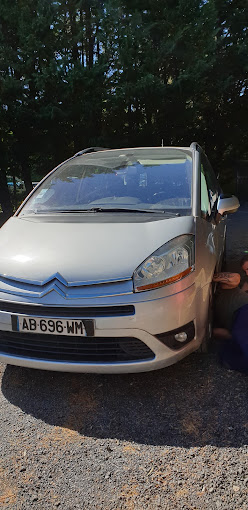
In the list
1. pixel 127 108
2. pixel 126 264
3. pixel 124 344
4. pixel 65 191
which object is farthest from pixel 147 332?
pixel 127 108

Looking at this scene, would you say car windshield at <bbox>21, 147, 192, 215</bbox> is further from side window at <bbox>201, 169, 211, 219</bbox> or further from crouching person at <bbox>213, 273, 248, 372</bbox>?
crouching person at <bbox>213, 273, 248, 372</bbox>

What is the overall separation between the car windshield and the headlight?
0.45 m

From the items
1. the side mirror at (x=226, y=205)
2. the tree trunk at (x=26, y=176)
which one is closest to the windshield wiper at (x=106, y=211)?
the side mirror at (x=226, y=205)

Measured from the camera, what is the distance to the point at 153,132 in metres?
12.3

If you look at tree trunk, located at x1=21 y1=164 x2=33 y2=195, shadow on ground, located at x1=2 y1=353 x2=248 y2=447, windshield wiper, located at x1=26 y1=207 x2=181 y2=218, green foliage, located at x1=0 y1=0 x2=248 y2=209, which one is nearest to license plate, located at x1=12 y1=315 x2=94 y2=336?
shadow on ground, located at x1=2 y1=353 x2=248 y2=447

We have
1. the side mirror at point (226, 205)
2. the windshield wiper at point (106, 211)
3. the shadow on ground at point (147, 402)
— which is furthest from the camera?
the side mirror at point (226, 205)

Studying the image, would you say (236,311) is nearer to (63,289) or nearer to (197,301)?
(197,301)

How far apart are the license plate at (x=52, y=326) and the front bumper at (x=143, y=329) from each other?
45mm

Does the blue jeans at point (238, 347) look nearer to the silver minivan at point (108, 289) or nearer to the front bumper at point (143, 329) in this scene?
the silver minivan at point (108, 289)

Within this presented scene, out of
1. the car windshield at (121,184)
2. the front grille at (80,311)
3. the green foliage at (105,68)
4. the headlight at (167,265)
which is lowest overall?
the front grille at (80,311)

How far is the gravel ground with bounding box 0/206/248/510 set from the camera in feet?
5.83

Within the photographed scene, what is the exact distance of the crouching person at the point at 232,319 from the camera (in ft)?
8.98

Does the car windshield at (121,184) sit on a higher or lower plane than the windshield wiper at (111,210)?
higher

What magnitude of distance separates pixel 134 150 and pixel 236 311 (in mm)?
1940
